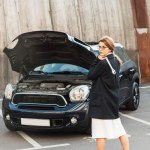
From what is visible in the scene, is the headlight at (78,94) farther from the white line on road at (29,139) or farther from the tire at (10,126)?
the tire at (10,126)

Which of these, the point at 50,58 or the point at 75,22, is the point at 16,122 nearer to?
the point at 50,58

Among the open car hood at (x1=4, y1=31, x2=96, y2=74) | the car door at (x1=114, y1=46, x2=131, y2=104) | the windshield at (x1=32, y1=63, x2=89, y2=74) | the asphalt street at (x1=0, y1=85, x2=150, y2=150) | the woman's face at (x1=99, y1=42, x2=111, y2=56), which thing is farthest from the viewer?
the car door at (x1=114, y1=46, x2=131, y2=104)

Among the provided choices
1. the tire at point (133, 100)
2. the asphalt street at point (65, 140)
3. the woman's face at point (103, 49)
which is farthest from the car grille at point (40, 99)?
the tire at point (133, 100)

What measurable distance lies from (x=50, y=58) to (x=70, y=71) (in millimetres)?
510

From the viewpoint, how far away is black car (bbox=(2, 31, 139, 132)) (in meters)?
6.82

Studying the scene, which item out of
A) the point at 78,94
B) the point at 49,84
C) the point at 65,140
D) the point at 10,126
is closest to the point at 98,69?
the point at 78,94

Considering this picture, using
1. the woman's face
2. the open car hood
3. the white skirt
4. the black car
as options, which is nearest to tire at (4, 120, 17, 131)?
the black car

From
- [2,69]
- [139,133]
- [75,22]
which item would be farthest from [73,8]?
[139,133]

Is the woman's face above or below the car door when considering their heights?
above

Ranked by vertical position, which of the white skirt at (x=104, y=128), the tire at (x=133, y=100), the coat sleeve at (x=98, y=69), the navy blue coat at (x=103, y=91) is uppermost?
the coat sleeve at (x=98, y=69)

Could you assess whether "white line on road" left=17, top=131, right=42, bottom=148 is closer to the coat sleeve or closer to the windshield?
the windshield

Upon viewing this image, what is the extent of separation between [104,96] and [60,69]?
2.80m

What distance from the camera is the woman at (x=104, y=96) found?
5.19 m

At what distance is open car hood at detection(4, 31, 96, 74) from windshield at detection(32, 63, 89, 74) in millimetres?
65
